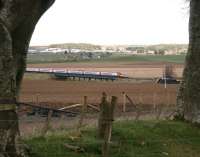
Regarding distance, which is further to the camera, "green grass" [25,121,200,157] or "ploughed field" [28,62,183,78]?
"ploughed field" [28,62,183,78]

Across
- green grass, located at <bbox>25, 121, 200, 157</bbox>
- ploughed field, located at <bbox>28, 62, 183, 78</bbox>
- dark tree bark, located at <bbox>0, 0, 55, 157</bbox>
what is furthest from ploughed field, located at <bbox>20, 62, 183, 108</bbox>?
dark tree bark, located at <bbox>0, 0, 55, 157</bbox>

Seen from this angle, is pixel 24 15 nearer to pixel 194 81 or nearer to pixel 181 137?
pixel 181 137

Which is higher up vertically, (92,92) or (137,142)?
(137,142)

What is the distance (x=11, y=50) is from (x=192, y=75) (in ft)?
30.9

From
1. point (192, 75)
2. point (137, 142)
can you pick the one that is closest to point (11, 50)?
point (137, 142)

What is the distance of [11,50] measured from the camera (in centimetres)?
1013

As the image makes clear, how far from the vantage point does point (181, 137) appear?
16062mm

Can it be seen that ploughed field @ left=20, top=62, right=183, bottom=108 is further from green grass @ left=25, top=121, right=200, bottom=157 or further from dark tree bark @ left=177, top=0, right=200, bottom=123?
green grass @ left=25, top=121, right=200, bottom=157

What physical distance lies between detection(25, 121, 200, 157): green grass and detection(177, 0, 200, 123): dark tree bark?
0.80 metres

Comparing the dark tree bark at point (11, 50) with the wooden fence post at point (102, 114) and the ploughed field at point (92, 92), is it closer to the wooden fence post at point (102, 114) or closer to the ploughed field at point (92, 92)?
the wooden fence post at point (102, 114)

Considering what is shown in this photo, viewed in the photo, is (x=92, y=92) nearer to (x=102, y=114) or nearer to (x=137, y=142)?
(x=137, y=142)

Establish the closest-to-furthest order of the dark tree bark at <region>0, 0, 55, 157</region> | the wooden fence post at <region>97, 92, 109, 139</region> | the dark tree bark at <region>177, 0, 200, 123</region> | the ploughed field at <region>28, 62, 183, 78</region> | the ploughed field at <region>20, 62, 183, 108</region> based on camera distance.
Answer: the dark tree bark at <region>0, 0, 55, 157</region> < the wooden fence post at <region>97, 92, 109, 139</region> < the dark tree bark at <region>177, 0, 200, 123</region> < the ploughed field at <region>20, 62, 183, 108</region> < the ploughed field at <region>28, 62, 183, 78</region>

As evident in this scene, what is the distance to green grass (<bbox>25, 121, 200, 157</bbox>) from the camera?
12.8m

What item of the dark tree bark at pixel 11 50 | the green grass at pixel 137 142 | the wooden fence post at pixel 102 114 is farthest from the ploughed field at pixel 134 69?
the dark tree bark at pixel 11 50
